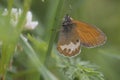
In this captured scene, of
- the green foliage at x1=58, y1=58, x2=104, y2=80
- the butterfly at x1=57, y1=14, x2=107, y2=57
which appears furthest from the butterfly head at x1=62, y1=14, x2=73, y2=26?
the green foliage at x1=58, y1=58, x2=104, y2=80

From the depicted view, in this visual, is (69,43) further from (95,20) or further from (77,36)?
(95,20)

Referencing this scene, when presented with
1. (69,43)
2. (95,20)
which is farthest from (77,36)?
(95,20)

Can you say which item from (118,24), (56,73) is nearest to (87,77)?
(56,73)

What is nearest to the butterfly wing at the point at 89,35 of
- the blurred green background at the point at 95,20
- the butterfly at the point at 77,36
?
the butterfly at the point at 77,36

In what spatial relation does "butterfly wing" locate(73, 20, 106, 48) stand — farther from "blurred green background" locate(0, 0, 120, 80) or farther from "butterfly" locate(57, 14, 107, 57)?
"blurred green background" locate(0, 0, 120, 80)

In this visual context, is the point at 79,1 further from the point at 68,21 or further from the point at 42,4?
the point at 68,21
